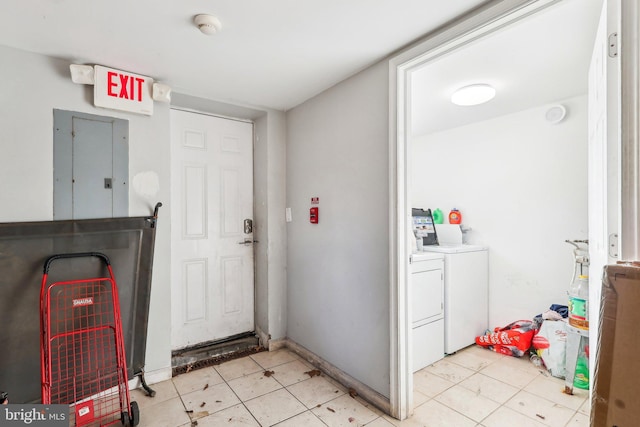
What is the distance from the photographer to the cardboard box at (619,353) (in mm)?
889

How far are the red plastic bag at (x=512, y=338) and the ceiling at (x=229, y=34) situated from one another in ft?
8.94

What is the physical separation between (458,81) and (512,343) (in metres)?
2.40

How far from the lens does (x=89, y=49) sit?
197 cm

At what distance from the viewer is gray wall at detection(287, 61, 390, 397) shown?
7.13 feet

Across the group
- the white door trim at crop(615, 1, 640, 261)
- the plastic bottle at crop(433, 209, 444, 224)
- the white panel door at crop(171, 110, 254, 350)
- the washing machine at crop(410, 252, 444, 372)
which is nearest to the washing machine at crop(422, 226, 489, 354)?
the washing machine at crop(410, 252, 444, 372)

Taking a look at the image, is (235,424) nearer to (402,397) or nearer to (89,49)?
(402,397)

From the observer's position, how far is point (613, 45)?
118 centimetres

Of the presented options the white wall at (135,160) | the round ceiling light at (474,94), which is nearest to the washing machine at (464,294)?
the round ceiling light at (474,94)

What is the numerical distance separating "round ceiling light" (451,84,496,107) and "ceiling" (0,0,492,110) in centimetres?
91

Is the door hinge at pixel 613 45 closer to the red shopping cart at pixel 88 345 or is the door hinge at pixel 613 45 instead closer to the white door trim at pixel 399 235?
the white door trim at pixel 399 235

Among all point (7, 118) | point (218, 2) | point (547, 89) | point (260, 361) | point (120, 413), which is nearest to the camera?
point (218, 2)

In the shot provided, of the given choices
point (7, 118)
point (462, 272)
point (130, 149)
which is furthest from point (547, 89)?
point (7, 118)

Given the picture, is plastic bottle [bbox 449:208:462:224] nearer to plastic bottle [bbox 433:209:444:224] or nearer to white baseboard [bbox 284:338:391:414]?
plastic bottle [bbox 433:209:444:224]

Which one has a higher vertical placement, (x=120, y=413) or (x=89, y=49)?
(x=89, y=49)
